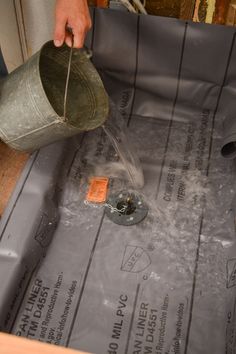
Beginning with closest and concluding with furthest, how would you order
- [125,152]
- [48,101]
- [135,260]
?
1. [48,101]
2. [135,260]
3. [125,152]

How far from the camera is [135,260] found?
1.17m

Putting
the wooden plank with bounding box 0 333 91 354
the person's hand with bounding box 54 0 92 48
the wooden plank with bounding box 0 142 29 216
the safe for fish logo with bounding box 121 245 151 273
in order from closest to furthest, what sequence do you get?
the wooden plank with bounding box 0 333 91 354 → the person's hand with bounding box 54 0 92 48 → the safe for fish logo with bounding box 121 245 151 273 → the wooden plank with bounding box 0 142 29 216

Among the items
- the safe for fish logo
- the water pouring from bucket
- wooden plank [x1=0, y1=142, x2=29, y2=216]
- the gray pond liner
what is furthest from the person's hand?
the safe for fish logo

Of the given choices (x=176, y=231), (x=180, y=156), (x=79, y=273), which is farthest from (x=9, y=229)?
(x=180, y=156)

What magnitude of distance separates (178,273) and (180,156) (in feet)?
1.48

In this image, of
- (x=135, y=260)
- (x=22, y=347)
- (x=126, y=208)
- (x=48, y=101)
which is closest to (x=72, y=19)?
(x=48, y=101)

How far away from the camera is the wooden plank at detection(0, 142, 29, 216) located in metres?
1.27

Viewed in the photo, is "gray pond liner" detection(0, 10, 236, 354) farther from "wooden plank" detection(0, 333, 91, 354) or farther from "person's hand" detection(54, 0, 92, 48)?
"wooden plank" detection(0, 333, 91, 354)

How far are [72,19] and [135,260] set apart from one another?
71cm

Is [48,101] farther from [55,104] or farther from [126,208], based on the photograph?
[126,208]

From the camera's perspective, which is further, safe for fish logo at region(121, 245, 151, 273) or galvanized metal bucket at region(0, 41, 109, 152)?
safe for fish logo at region(121, 245, 151, 273)

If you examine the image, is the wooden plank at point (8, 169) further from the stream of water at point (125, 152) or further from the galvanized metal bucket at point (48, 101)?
the stream of water at point (125, 152)

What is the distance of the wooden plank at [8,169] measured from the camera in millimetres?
1268

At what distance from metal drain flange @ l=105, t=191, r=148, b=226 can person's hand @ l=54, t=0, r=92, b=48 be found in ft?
1.71
